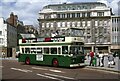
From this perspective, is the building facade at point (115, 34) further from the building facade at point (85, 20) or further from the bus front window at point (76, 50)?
the bus front window at point (76, 50)

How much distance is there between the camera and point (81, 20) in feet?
300

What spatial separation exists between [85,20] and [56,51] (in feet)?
211

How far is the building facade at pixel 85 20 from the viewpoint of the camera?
294 feet

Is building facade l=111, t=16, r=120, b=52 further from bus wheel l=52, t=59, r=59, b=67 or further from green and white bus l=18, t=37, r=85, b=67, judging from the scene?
bus wheel l=52, t=59, r=59, b=67

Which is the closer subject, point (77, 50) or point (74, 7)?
point (77, 50)

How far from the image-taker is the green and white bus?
87.7ft

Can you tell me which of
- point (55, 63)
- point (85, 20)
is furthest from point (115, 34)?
point (55, 63)

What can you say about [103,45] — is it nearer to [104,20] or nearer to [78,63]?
[104,20]

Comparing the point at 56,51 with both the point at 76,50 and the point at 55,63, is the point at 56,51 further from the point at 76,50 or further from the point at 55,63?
the point at 76,50

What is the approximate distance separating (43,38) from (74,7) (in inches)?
2499

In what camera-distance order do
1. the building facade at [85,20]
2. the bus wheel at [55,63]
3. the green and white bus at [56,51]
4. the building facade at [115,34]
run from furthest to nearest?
the building facade at [85,20]
the building facade at [115,34]
the bus wheel at [55,63]
the green and white bus at [56,51]

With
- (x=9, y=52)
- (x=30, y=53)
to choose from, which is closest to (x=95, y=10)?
(x=9, y=52)

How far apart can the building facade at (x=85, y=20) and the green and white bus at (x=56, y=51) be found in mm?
57837

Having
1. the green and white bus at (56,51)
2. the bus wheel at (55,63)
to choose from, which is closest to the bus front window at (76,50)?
the green and white bus at (56,51)
